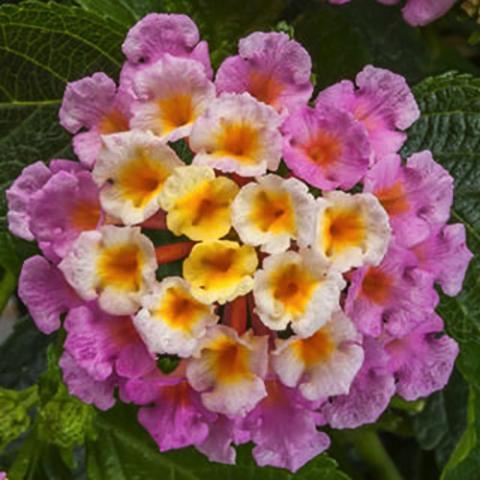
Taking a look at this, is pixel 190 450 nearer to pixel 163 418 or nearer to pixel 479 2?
pixel 163 418

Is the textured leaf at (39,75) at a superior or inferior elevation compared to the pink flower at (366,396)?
superior

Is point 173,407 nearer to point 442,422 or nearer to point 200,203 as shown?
point 200,203

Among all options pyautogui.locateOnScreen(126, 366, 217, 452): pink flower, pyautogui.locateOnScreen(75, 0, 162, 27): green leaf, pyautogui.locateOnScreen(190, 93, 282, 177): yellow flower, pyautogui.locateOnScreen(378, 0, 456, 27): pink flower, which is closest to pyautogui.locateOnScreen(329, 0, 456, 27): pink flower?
pyautogui.locateOnScreen(378, 0, 456, 27): pink flower

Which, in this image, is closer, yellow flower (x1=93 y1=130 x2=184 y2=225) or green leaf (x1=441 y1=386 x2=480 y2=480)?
yellow flower (x1=93 y1=130 x2=184 y2=225)

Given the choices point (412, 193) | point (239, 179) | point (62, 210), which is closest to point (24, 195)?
point (62, 210)

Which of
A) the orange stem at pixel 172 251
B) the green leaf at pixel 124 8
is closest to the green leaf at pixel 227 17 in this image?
the green leaf at pixel 124 8

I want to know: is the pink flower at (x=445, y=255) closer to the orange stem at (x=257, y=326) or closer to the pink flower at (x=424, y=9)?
the orange stem at (x=257, y=326)

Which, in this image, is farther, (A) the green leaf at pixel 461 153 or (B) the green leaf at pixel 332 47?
(B) the green leaf at pixel 332 47

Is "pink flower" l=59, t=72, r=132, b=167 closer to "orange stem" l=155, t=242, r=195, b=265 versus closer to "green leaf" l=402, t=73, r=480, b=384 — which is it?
"orange stem" l=155, t=242, r=195, b=265
